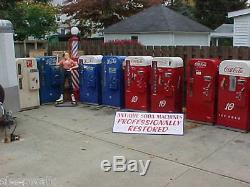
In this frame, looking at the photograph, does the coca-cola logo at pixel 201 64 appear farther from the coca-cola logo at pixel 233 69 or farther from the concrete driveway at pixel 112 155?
the concrete driveway at pixel 112 155

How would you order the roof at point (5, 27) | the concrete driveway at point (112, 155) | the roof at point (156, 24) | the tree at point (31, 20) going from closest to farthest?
the concrete driveway at point (112, 155) → the roof at point (5, 27) → the tree at point (31, 20) → the roof at point (156, 24)

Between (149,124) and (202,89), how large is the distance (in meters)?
1.28

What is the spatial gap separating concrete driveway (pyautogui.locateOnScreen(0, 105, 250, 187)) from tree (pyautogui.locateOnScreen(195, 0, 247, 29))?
1188 inches

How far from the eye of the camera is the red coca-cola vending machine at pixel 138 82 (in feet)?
25.2

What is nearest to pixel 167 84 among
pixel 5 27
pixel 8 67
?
pixel 8 67

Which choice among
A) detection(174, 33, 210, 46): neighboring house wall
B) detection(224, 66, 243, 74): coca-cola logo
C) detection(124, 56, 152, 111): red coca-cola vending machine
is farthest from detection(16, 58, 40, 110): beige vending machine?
detection(174, 33, 210, 46): neighboring house wall

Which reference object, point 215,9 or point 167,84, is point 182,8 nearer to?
point 215,9

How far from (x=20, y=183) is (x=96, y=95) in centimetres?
446

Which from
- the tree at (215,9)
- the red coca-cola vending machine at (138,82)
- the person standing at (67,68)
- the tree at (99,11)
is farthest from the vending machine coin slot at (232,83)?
the tree at (215,9)

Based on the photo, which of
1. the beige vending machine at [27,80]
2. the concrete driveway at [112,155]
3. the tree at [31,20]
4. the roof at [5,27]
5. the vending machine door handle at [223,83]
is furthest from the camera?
the tree at [31,20]

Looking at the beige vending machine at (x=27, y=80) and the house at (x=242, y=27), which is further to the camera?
the house at (x=242, y=27)

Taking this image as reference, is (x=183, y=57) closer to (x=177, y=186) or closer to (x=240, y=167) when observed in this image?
(x=240, y=167)

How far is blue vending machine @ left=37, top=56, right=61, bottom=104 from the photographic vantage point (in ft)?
28.9

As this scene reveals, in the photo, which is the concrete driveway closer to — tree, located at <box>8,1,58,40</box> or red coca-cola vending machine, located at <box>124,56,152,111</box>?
red coca-cola vending machine, located at <box>124,56,152,111</box>
